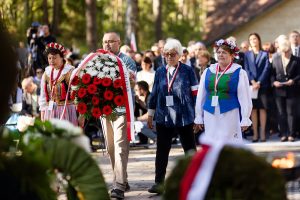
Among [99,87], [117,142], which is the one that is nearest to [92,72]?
[99,87]

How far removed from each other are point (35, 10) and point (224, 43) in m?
34.7

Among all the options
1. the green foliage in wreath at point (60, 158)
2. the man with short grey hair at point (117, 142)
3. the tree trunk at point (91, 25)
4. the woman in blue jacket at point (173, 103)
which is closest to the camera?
the green foliage in wreath at point (60, 158)

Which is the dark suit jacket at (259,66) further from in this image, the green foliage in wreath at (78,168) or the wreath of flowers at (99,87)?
the green foliage in wreath at (78,168)

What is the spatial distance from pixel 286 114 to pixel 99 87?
802cm

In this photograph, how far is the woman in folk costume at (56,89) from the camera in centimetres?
1180

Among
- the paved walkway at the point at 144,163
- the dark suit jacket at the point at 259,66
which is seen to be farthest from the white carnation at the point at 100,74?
the dark suit jacket at the point at 259,66

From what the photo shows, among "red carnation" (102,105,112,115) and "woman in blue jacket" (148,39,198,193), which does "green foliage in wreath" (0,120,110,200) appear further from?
"woman in blue jacket" (148,39,198,193)

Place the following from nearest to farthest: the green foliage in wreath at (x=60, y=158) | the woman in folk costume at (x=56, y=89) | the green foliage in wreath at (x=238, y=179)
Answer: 1. the green foliage in wreath at (x=238, y=179)
2. the green foliage in wreath at (x=60, y=158)
3. the woman in folk costume at (x=56, y=89)

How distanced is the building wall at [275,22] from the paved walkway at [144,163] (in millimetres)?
19522

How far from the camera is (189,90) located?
11273 mm

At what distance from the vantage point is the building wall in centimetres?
3769

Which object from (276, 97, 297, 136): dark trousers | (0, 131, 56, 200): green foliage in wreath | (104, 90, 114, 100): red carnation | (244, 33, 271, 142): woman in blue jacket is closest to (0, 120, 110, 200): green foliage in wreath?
(0, 131, 56, 200): green foliage in wreath

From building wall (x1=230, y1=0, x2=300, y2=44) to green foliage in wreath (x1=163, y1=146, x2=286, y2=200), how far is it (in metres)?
32.6

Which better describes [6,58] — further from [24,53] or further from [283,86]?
[24,53]
